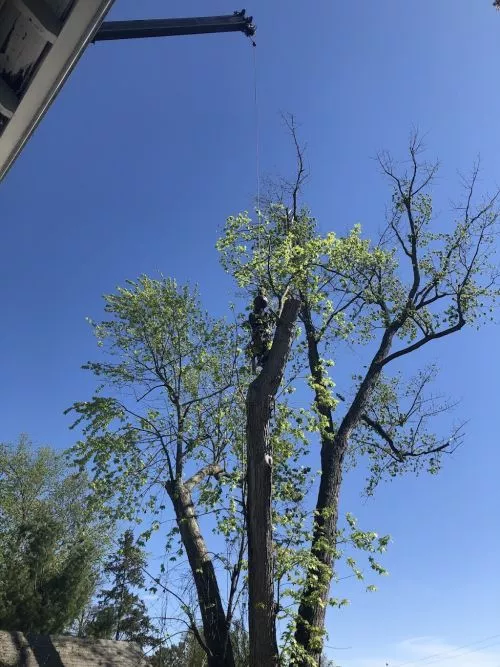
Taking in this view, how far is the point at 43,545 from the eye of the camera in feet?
88.5

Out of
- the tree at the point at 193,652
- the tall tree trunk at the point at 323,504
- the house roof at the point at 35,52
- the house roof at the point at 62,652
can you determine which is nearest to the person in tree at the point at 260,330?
the tall tree trunk at the point at 323,504

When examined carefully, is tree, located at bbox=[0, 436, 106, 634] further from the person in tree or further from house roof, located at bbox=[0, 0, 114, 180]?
house roof, located at bbox=[0, 0, 114, 180]

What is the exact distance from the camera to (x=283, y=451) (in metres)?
9.45

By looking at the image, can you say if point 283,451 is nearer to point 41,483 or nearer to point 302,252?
point 302,252

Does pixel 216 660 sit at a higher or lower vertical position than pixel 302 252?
lower

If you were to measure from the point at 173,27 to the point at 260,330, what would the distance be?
471 centimetres

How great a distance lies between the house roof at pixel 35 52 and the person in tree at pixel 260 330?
7025 millimetres

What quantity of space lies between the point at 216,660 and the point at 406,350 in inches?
273

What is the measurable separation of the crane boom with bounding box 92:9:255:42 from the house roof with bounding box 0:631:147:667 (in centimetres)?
1531

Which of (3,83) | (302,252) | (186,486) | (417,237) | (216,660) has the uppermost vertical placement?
(417,237)

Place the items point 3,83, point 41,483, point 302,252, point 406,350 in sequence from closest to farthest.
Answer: point 3,83, point 302,252, point 406,350, point 41,483

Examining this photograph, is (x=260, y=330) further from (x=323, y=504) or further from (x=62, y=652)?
(x=62, y=652)

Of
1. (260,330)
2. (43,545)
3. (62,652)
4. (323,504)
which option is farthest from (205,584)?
(43,545)

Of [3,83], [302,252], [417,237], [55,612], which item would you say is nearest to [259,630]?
[302,252]
